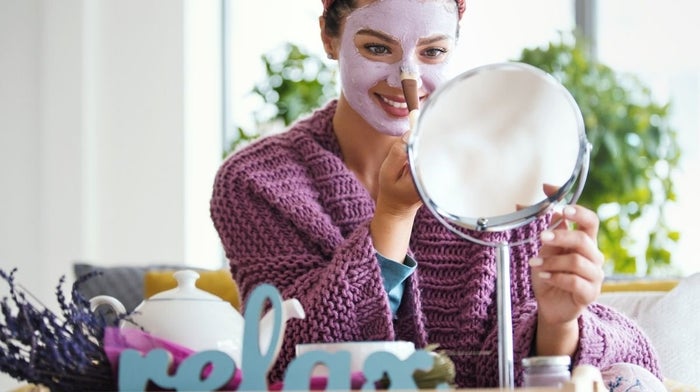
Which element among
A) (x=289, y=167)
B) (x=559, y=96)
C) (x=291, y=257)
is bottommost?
(x=291, y=257)

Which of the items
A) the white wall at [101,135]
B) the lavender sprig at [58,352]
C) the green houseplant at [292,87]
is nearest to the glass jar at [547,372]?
the lavender sprig at [58,352]

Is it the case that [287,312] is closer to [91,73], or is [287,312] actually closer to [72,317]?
[72,317]

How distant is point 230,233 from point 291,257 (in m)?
0.14

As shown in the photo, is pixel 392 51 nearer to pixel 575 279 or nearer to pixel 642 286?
pixel 575 279

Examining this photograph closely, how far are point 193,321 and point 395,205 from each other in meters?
0.30

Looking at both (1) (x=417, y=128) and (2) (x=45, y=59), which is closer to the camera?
(1) (x=417, y=128)

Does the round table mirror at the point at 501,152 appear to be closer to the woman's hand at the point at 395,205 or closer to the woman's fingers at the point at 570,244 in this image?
the woman's fingers at the point at 570,244

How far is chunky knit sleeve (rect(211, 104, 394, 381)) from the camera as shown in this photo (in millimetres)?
1430

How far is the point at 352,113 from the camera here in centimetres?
172

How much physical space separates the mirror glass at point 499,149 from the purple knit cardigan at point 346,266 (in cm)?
29

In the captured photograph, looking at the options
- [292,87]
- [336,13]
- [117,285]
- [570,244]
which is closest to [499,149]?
[570,244]

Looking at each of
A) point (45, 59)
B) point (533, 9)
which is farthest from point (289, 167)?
point (45, 59)

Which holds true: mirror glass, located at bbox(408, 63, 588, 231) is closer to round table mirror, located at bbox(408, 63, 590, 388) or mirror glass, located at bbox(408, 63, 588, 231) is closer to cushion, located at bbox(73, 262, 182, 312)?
round table mirror, located at bbox(408, 63, 590, 388)

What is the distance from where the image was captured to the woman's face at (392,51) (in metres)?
1.61
